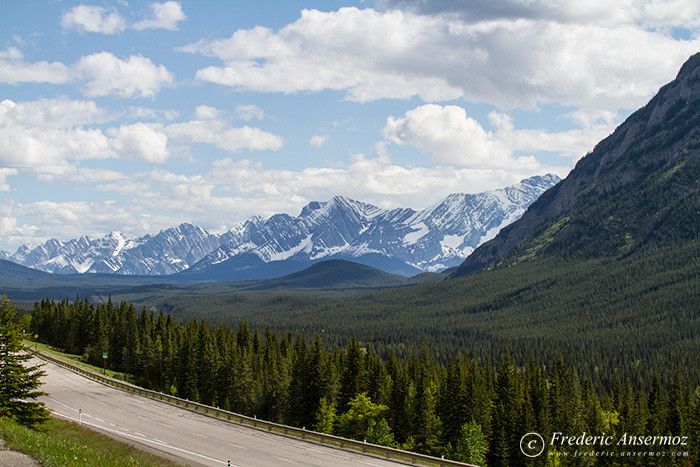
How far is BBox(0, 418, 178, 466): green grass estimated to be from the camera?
30.8 m

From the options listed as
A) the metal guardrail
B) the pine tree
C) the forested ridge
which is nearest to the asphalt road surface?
the metal guardrail

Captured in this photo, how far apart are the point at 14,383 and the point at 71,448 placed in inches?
464

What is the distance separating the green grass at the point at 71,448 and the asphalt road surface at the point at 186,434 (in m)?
2.64

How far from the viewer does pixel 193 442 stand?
4741 cm

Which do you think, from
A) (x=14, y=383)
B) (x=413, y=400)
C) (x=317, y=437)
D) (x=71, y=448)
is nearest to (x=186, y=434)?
(x=317, y=437)

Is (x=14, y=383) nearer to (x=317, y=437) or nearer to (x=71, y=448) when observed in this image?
(x=71, y=448)

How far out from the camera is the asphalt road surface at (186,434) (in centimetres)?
4225

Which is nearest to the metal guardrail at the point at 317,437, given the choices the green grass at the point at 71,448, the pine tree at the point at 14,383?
the pine tree at the point at 14,383

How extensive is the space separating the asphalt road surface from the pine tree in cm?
796

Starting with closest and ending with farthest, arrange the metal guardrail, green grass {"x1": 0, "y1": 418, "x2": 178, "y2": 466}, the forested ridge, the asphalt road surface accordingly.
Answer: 1. green grass {"x1": 0, "y1": 418, "x2": 178, "y2": 466}
2. the asphalt road surface
3. the metal guardrail
4. the forested ridge

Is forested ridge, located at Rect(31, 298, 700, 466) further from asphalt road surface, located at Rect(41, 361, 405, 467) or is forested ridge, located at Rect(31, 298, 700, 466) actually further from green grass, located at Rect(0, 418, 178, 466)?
green grass, located at Rect(0, 418, 178, 466)

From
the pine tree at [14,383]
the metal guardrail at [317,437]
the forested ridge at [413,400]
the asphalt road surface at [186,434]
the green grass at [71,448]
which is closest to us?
the green grass at [71,448]

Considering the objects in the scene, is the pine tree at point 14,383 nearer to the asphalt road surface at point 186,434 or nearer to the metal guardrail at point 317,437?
the metal guardrail at point 317,437

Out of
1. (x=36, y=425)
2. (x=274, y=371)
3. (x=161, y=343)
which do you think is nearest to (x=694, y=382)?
(x=274, y=371)
